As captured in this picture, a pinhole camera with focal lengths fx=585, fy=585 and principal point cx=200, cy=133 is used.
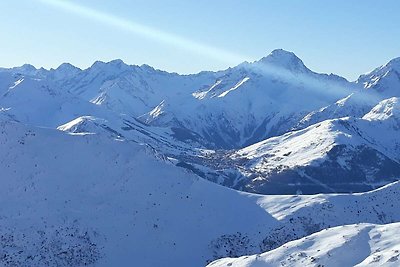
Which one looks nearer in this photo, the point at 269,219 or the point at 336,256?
the point at 336,256

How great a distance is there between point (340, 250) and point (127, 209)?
58722 millimetres

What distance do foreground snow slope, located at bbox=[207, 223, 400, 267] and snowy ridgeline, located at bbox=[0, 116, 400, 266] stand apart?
33.2 meters

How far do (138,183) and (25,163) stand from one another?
83.1ft

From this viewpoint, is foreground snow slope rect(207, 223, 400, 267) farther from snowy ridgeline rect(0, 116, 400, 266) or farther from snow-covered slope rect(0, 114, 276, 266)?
snow-covered slope rect(0, 114, 276, 266)

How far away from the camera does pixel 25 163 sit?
5094 inches

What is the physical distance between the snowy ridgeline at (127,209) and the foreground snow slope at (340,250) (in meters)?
33.2

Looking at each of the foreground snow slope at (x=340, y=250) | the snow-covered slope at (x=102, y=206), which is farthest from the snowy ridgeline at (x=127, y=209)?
the foreground snow slope at (x=340, y=250)

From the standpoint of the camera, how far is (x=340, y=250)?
242 ft

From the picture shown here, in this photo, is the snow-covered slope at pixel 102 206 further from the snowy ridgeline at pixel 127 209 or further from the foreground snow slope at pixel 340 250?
the foreground snow slope at pixel 340 250

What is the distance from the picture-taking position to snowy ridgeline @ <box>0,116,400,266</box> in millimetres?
109938

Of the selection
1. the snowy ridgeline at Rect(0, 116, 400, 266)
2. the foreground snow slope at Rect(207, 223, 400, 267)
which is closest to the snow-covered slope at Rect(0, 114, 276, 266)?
the snowy ridgeline at Rect(0, 116, 400, 266)

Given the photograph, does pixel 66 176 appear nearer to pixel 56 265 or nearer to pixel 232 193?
pixel 56 265

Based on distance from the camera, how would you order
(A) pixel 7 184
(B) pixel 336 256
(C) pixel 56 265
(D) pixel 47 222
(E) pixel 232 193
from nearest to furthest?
(B) pixel 336 256 → (C) pixel 56 265 → (D) pixel 47 222 → (A) pixel 7 184 → (E) pixel 232 193

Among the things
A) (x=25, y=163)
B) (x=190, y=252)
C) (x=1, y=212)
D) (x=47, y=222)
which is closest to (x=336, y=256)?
(x=190, y=252)
